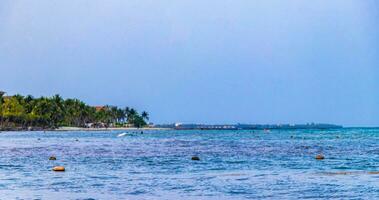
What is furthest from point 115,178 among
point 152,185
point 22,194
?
point 22,194

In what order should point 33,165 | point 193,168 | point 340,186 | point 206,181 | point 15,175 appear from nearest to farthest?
point 340,186
point 206,181
point 15,175
point 193,168
point 33,165

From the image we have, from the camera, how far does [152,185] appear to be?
37969 mm

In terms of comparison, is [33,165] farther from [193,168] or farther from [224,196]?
[224,196]

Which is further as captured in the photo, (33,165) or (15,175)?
(33,165)

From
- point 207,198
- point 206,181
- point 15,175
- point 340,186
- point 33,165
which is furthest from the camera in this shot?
point 33,165

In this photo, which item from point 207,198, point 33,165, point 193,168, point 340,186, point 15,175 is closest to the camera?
point 207,198

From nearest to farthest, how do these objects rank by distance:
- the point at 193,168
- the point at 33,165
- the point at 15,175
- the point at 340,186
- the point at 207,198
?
the point at 207,198 → the point at 340,186 → the point at 15,175 → the point at 193,168 → the point at 33,165

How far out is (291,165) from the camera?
54500 millimetres

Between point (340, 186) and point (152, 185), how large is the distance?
944cm

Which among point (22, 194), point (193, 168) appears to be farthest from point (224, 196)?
point (193, 168)

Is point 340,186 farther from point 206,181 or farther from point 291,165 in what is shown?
point 291,165

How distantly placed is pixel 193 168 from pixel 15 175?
1272 centimetres

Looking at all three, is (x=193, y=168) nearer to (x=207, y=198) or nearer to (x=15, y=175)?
(x=15, y=175)

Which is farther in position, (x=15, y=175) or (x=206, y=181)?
(x=15, y=175)
